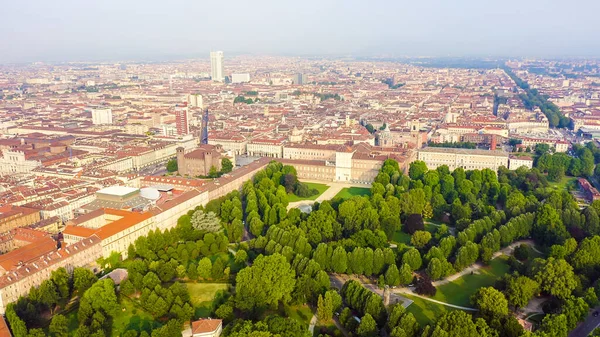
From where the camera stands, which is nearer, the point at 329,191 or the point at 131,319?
the point at 131,319

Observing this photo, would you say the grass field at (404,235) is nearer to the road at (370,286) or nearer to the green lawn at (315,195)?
the road at (370,286)

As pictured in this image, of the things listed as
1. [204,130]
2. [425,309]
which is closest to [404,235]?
[425,309]

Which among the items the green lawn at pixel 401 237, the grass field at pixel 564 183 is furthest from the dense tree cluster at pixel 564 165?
the green lawn at pixel 401 237

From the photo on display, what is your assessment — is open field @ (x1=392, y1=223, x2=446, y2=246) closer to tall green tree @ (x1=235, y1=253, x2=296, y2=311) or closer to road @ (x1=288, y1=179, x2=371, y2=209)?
road @ (x1=288, y1=179, x2=371, y2=209)

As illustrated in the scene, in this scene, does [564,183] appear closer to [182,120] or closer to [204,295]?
[204,295]

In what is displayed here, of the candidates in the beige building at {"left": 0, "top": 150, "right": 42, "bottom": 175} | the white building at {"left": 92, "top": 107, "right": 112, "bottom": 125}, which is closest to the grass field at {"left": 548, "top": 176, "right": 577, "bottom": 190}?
the beige building at {"left": 0, "top": 150, "right": 42, "bottom": 175}

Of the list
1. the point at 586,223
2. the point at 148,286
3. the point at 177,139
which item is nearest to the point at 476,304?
the point at 586,223
